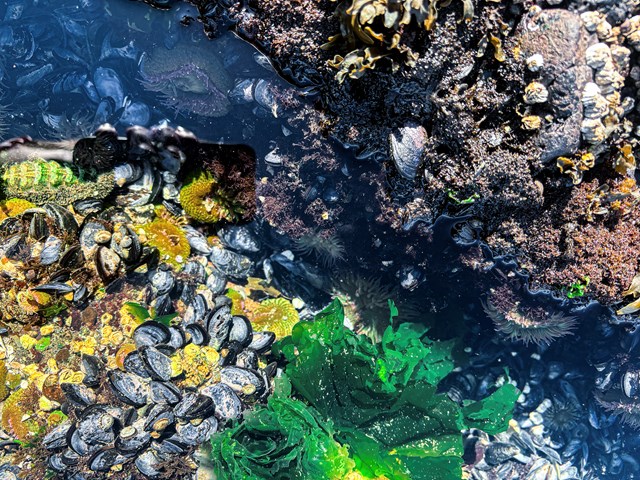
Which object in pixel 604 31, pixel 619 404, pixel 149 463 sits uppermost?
pixel 604 31

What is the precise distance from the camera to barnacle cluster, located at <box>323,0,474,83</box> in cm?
287

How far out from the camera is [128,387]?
12.8 feet

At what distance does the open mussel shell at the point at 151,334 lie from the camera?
394 centimetres

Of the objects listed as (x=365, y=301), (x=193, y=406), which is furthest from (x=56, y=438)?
(x=365, y=301)

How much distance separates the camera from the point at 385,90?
11.1 ft

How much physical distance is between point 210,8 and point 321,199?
6.02ft

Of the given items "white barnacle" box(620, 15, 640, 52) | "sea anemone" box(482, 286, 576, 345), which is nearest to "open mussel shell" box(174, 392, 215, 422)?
"sea anemone" box(482, 286, 576, 345)

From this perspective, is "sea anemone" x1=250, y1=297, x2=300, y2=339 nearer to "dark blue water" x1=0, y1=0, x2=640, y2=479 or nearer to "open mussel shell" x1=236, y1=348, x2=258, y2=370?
"dark blue water" x1=0, y1=0, x2=640, y2=479

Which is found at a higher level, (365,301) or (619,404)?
(365,301)

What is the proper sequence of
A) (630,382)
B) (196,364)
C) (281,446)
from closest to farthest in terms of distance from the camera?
(281,446)
(196,364)
(630,382)

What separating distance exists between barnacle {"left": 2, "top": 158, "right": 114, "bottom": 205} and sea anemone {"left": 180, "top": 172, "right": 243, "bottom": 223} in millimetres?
709

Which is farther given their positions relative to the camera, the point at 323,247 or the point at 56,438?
the point at 323,247

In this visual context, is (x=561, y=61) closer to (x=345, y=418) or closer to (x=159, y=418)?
(x=345, y=418)

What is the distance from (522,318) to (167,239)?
3387 mm
